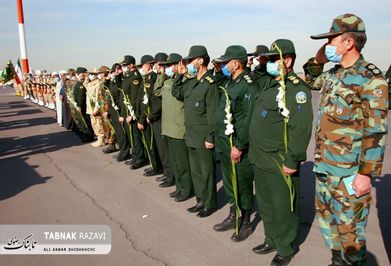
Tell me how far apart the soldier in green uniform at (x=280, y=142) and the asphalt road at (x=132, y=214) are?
1.08 ft

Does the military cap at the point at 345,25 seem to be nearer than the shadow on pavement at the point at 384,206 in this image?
Yes

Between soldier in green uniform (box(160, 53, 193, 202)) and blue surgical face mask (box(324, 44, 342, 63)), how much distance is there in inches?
107

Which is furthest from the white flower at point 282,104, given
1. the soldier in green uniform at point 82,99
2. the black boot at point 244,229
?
the soldier in green uniform at point 82,99

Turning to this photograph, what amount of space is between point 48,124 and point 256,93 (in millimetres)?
12226

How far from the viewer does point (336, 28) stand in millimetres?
2742

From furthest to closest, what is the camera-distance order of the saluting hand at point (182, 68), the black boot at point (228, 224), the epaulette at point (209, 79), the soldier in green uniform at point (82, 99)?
the soldier in green uniform at point (82, 99)
the saluting hand at point (182, 68)
the epaulette at point (209, 79)
the black boot at point (228, 224)

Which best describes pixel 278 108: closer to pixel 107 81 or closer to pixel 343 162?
pixel 343 162

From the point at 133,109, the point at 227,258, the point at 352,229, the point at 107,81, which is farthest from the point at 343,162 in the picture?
the point at 107,81

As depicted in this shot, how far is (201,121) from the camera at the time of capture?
4.57 meters

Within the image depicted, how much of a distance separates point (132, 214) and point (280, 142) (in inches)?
96.2

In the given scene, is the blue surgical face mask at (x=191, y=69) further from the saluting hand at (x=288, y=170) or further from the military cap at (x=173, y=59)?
the saluting hand at (x=288, y=170)

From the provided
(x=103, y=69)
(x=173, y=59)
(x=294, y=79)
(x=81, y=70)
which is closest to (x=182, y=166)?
(x=173, y=59)

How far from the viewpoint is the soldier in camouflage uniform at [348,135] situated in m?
2.51

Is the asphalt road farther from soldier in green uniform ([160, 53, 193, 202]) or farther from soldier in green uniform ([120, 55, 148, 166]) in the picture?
soldier in green uniform ([120, 55, 148, 166])
